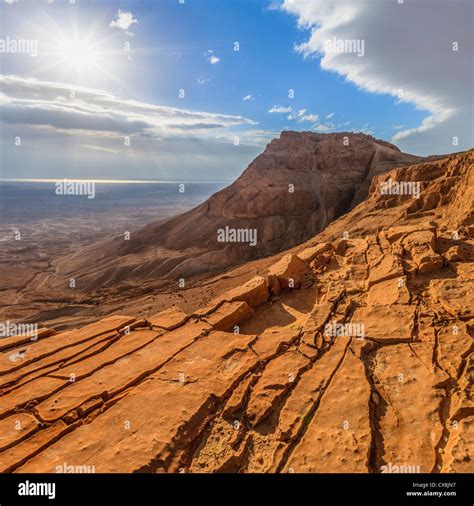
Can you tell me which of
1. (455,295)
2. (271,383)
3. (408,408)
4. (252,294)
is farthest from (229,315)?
(455,295)

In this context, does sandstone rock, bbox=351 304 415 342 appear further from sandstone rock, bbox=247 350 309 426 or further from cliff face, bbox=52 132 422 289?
cliff face, bbox=52 132 422 289

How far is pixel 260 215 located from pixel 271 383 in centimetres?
3328

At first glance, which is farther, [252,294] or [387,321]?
→ [252,294]

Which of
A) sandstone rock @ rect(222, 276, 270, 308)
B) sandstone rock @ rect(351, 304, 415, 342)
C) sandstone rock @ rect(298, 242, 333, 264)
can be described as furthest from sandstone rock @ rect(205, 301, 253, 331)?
sandstone rock @ rect(298, 242, 333, 264)

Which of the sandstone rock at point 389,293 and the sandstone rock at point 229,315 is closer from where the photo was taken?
the sandstone rock at point 389,293

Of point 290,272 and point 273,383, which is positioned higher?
point 290,272

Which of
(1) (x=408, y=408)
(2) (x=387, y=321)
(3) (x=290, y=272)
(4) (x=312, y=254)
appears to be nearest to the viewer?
(1) (x=408, y=408)

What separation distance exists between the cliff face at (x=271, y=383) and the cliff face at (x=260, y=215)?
23.5 metres

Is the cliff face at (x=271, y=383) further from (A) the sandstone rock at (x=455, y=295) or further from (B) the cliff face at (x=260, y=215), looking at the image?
(B) the cliff face at (x=260, y=215)

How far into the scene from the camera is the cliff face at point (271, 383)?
3.74 m

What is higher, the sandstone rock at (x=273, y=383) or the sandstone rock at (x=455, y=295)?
the sandstone rock at (x=455, y=295)

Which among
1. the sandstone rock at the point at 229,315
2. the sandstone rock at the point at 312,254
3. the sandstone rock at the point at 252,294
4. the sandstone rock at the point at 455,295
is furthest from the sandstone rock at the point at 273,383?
the sandstone rock at the point at 312,254

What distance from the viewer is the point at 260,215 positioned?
1470 inches

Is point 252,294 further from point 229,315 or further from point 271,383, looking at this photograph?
point 271,383
